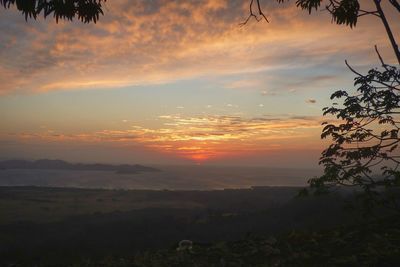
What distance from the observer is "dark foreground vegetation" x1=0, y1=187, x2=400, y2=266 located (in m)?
10.0

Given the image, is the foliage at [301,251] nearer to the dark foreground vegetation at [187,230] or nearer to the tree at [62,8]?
the dark foreground vegetation at [187,230]

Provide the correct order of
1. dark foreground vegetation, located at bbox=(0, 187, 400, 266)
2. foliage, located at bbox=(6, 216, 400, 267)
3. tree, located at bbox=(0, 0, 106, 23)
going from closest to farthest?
tree, located at bbox=(0, 0, 106, 23) < foliage, located at bbox=(6, 216, 400, 267) < dark foreground vegetation, located at bbox=(0, 187, 400, 266)

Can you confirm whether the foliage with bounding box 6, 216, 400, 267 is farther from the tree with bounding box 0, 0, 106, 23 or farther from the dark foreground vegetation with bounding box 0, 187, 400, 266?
the tree with bounding box 0, 0, 106, 23

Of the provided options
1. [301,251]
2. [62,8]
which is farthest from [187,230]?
[62,8]

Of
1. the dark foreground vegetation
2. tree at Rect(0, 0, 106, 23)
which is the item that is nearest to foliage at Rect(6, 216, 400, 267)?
the dark foreground vegetation

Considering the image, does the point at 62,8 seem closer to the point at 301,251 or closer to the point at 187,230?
the point at 301,251

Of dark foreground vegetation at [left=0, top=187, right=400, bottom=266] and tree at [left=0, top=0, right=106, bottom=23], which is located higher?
tree at [left=0, top=0, right=106, bottom=23]

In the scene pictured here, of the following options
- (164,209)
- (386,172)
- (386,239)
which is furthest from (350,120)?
(164,209)

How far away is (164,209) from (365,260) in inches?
3767

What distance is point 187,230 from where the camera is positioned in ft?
225

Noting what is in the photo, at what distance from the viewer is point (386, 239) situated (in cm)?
974

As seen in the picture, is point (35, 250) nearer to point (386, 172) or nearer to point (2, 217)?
point (2, 217)

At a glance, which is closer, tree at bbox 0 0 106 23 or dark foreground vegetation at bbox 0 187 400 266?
tree at bbox 0 0 106 23

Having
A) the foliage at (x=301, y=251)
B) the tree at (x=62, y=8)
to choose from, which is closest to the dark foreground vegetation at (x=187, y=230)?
the foliage at (x=301, y=251)
